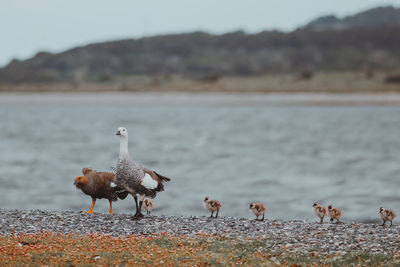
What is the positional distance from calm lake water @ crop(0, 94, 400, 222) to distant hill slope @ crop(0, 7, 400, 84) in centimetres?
2092

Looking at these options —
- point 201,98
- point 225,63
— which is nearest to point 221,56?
point 225,63

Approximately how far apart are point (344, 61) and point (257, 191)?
341ft

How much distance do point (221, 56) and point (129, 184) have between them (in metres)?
129

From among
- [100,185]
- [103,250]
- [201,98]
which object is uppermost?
[201,98]

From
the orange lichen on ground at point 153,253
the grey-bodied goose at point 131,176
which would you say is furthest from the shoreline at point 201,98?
the orange lichen on ground at point 153,253

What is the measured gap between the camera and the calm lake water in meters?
31.4

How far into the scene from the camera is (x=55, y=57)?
14675 centimetres

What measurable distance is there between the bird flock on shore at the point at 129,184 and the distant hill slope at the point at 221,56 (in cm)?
10322

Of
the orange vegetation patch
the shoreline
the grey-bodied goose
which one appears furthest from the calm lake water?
the orange vegetation patch

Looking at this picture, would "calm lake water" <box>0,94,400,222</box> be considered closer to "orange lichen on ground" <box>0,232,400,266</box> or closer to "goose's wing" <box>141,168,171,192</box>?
"goose's wing" <box>141,168,171,192</box>

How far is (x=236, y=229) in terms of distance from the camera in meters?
16.5

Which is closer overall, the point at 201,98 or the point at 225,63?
the point at 201,98

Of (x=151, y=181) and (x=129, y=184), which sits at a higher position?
(x=151, y=181)

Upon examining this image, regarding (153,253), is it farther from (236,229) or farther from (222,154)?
(222,154)
